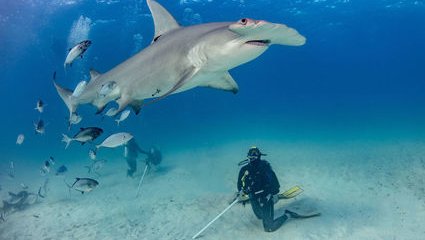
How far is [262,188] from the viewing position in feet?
25.7

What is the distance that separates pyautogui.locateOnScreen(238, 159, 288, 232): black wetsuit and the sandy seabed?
29 centimetres

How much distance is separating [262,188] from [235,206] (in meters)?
2.00

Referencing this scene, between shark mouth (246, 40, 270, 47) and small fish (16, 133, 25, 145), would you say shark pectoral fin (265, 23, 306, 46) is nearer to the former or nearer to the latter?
shark mouth (246, 40, 270, 47)

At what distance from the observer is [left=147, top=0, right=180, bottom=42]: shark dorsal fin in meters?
6.02

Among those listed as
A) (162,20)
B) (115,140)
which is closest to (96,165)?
(115,140)

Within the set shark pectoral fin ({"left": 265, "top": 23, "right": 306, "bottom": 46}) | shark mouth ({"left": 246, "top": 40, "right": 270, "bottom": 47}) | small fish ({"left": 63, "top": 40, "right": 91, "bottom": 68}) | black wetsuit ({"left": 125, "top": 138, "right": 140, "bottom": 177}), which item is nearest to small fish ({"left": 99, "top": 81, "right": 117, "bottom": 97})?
small fish ({"left": 63, "top": 40, "right": 91, "bottom": 68})

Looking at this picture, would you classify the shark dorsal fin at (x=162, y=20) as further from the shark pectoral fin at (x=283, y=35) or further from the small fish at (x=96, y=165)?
the small fish at (x=96, y=165)

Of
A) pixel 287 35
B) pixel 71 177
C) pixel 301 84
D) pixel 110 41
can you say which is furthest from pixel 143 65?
pixel 301 84

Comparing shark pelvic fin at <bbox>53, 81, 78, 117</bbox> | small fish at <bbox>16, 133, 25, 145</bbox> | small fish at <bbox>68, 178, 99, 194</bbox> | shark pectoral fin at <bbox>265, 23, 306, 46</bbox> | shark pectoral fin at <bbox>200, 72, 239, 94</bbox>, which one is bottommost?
small fish at <bbox>16, 133, 25, 145</bbox>

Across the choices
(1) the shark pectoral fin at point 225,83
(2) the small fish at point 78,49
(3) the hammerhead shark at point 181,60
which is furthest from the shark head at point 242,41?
(2) the small fish at point 78,49

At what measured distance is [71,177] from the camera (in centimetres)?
1930

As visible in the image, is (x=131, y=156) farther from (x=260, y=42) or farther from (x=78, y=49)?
(x=260, y=42)

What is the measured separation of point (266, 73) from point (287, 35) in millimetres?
133737

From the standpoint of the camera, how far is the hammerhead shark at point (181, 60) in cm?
386
